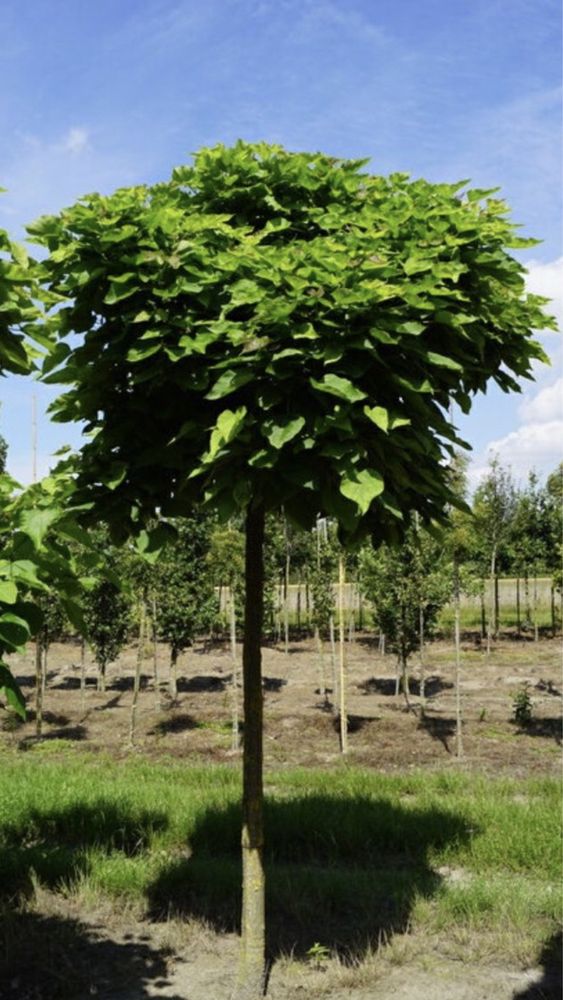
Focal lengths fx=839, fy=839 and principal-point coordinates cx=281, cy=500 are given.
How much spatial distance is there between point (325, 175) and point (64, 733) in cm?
1937

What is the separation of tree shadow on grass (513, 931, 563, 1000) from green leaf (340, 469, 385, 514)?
385cm

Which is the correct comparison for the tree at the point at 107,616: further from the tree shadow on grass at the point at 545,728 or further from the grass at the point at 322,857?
the grass at the point at 322,857

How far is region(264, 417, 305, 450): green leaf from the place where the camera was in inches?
159

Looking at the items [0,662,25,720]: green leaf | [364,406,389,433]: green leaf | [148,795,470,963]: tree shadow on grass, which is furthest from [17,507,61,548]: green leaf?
[148,795,470,963]: tree shadow on grass

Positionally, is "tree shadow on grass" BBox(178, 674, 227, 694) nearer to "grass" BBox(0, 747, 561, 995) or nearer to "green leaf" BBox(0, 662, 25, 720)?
"grass" BBox(0, 747, 561, 995)

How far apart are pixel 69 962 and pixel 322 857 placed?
3.65 meters

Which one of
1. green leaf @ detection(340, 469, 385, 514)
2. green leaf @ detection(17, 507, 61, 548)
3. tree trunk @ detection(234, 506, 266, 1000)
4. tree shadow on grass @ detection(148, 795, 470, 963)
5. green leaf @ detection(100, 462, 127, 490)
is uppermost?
green leaf @ detection(100, 462, 127, 490)

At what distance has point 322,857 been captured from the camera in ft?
29.8

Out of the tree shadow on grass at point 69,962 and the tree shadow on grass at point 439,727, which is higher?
the tree shadow on grass at point 69,962

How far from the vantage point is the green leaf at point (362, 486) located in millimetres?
3932

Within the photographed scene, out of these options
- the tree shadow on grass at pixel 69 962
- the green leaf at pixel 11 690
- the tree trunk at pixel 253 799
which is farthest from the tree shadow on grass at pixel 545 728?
the green leaf at pixel 11 690

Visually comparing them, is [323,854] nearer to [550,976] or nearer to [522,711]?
[550,976]

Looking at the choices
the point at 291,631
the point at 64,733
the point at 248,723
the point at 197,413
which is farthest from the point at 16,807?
the point at 291,631

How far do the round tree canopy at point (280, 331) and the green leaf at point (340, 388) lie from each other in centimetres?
1
